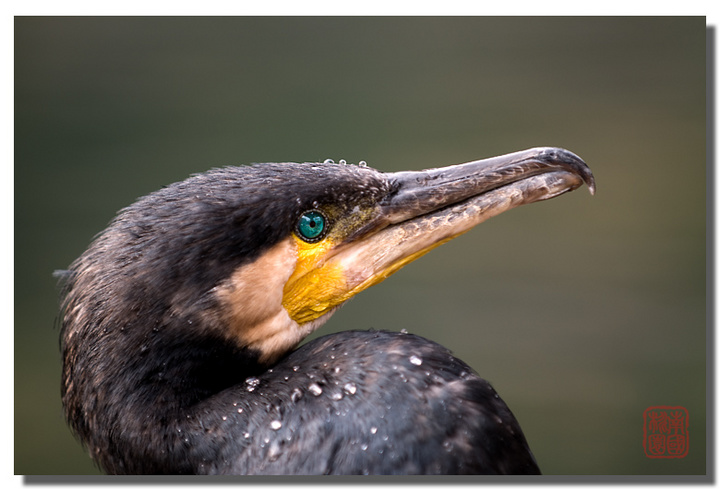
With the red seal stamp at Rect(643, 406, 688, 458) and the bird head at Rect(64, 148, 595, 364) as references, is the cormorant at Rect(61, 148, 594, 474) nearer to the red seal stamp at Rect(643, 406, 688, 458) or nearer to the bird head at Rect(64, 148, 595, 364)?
the bird head at Rect(64, 148, 595, 364)

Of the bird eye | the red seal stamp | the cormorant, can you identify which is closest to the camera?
the cormorant

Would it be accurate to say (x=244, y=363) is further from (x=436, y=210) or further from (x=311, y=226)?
(x=436, y=210)

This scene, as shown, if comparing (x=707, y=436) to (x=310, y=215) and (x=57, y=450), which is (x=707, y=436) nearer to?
(x=310, y=215)

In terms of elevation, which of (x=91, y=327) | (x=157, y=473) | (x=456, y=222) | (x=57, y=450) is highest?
(x=456, y=222)

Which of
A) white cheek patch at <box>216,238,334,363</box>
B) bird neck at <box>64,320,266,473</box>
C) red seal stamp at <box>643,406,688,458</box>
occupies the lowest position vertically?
red seal stamp at <box>643,406,688,458</box>

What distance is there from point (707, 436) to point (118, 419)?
59.1 inches

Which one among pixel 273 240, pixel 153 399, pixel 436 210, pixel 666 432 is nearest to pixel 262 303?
pixel 273 240

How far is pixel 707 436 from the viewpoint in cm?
202

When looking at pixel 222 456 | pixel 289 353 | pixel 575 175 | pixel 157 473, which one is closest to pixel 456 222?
pixel 575 175

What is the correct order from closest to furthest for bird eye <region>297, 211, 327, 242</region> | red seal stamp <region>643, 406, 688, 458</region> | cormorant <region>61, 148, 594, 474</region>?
cormorant <region>61, 148, 594, 474</region> < bird eye <region>297, 211, 327, 242</region> < red seal stamp <region>643, 406, 688, 458</region>

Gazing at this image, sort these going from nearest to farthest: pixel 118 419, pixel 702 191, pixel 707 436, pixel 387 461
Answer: pixel 387 461
pixel 118 419
pixel 707 436
pixel 702 191

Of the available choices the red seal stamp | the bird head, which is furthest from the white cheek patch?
the red seal stamp

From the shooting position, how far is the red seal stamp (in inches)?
81.8

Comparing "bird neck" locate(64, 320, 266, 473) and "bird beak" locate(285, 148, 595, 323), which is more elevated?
"bird beak" locate(285, 148, 595, 323)
